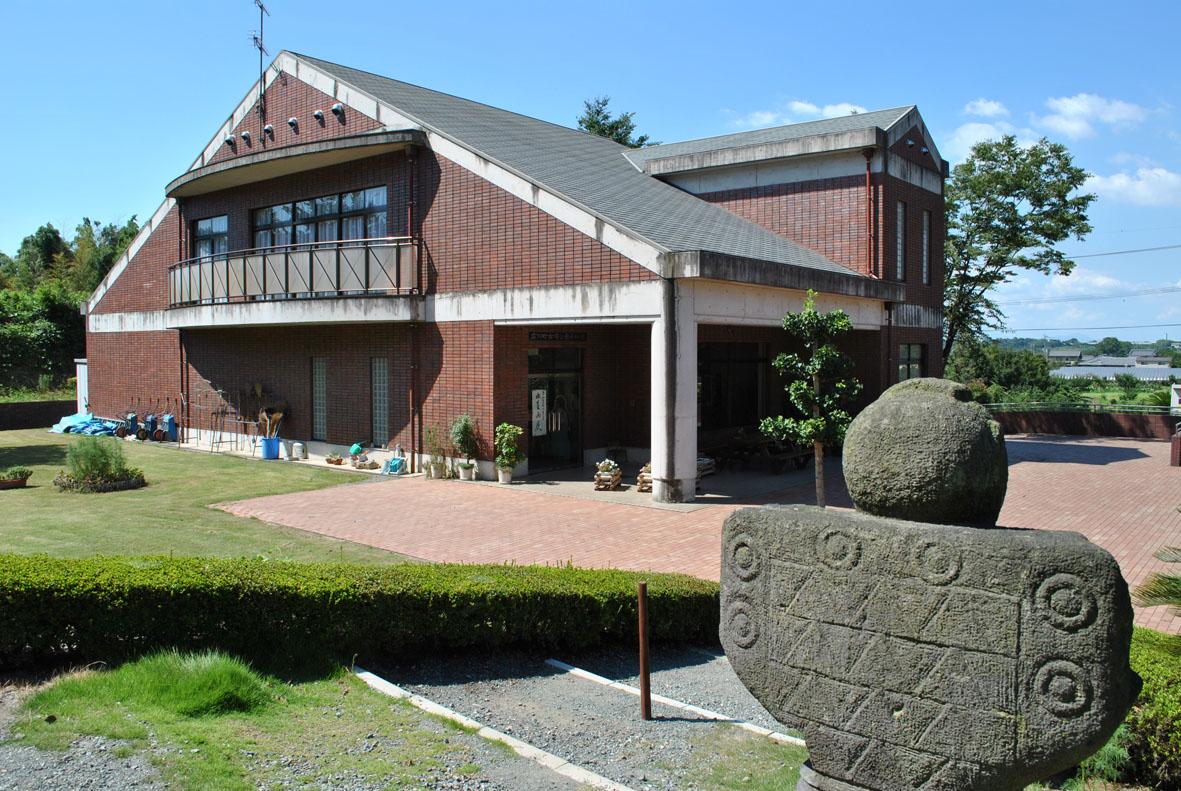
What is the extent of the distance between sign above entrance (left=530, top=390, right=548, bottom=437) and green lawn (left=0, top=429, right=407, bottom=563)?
3.72 meters

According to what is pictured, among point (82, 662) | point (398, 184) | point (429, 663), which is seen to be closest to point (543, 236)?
point (398, 184)

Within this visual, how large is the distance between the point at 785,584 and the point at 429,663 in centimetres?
397

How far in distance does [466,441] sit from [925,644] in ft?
44.8

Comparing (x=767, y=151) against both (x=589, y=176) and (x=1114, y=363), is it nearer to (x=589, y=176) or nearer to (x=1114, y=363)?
(x=589, y=176)

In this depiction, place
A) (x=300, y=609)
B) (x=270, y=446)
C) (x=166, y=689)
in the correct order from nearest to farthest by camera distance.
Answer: (x=166, y=689), (x=300, y=609), (x=270, y=446)

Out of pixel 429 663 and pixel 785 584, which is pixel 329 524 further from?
pixel 785 584

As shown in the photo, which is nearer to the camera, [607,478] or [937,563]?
[937,563]

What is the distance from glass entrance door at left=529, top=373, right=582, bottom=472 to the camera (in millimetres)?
18188

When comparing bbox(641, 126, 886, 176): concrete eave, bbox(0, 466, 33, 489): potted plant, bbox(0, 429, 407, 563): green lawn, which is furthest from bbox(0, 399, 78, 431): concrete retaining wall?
bbox(641, 126, 886, 176): concrete eave

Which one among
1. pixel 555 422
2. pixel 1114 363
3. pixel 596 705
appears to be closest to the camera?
pixel 596 705

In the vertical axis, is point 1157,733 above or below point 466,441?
below

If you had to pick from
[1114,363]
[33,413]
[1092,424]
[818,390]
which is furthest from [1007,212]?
[1114,363]

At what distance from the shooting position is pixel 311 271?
19.0m

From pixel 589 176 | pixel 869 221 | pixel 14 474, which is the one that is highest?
pixel 589 176
